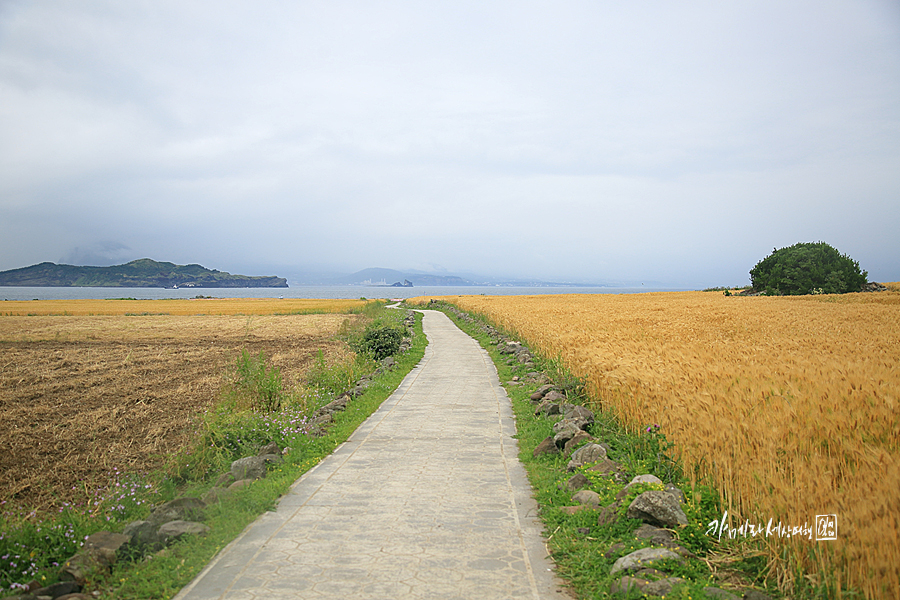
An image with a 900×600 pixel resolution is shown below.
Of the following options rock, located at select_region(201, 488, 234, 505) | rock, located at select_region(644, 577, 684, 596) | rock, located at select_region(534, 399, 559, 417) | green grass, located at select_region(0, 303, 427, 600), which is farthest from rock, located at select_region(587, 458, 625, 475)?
rock, located at select_region(201, 488, 234, 505)

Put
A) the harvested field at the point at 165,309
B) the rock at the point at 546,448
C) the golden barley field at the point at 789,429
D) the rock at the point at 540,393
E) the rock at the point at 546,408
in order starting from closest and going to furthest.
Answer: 1. the golden barley field at the point at 789,429
2. the rock at the point at 546,448
3. the rock at the point at 546,408
4. the rock at the point at 540,393
5. the harvested field at the point at 165,309

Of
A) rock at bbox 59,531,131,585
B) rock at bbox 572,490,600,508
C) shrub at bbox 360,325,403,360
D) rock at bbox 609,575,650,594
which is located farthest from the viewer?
shrub at bbox 360,325,403,360

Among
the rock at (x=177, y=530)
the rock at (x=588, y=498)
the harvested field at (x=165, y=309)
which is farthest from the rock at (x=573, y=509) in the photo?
the harvested field at (x=165, y=309)

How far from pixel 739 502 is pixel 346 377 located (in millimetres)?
10884

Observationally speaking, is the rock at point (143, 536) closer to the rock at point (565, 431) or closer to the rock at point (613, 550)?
the rock at point (613, 550)

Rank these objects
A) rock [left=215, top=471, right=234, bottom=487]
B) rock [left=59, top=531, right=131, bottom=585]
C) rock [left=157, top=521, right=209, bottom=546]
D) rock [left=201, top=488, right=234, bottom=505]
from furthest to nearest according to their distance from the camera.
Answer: rock [left=215, top=471, right=234, bottom=487] → rock [left=201, top=488, right=234, bottom=505] → rock [left=157, top=521, right=209, bottom=546] → rock [left=59, top=531, right=131, bottom=585]

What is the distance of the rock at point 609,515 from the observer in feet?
17.6

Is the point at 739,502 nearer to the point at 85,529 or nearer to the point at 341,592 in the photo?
the point at 341,592

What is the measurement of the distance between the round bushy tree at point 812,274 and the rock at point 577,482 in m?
64.6

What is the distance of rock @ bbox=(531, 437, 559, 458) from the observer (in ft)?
25.9

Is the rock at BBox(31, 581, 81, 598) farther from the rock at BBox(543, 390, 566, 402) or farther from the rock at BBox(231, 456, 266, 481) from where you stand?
the rock at BBox(543, 390, 566, 402)

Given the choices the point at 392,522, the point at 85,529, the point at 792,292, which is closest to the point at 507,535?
the point at 392,522

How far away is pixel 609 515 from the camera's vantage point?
5.41m

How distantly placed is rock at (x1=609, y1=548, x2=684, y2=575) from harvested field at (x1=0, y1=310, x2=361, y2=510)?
6047 mm
